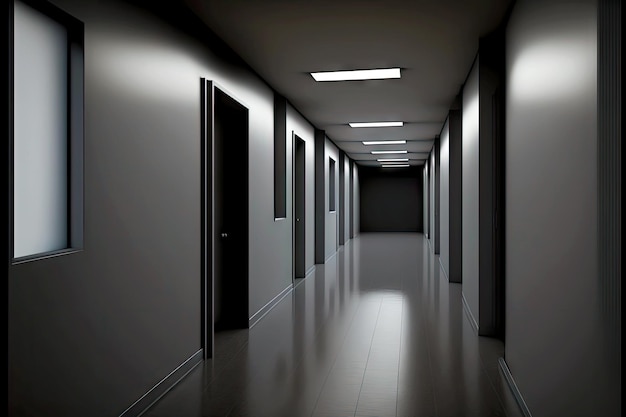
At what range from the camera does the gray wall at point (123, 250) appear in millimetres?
2750

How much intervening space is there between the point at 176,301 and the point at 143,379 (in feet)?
2.54

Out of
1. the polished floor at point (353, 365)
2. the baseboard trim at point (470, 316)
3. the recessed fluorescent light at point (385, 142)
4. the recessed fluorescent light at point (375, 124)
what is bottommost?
the polished floor at point (353, 365)

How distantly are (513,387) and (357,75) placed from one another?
14.1 ft

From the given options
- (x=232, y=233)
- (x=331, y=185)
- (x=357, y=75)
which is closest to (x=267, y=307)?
(x=232, y=233)

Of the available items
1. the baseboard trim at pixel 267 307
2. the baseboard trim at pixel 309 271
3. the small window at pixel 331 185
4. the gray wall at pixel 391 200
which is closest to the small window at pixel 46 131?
the baseboard trim at pixel 267 307

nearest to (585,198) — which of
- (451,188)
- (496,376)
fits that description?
(496,376)

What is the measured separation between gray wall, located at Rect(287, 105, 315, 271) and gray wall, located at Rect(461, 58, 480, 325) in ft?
9.06

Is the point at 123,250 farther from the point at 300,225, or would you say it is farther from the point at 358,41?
the point at 300,225

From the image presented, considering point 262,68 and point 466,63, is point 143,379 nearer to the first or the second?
point 262,68

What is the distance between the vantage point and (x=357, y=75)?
7035mm

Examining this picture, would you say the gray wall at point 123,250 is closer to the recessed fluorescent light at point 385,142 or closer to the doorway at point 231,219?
the doorway at point 231,219

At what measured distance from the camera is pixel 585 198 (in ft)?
7.94

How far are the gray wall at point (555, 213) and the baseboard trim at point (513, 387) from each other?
8 cm

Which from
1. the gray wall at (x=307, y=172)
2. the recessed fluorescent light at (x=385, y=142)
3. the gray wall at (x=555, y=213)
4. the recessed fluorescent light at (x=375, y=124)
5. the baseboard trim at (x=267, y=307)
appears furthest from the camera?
the recessed fluorescent light at (x=385, y=142)
